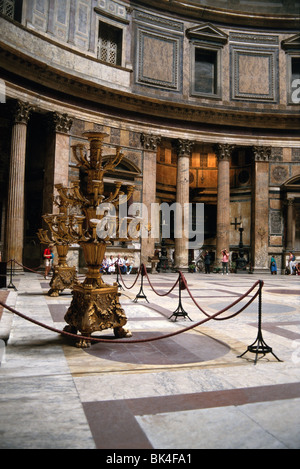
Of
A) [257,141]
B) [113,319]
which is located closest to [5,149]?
[257,141]

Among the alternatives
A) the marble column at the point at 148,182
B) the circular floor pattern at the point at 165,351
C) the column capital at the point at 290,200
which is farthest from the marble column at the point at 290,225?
the circular floor pattern at the point at 165,351

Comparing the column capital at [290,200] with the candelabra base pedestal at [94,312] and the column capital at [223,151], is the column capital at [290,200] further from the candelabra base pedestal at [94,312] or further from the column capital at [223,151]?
the candelabra base pedestal at [94,312]

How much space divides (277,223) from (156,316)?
63.5 ft

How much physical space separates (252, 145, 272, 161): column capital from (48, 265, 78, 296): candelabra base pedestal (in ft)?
59.3

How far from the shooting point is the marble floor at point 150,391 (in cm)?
253

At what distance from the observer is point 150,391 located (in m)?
3.40

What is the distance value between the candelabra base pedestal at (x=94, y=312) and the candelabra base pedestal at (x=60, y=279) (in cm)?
457

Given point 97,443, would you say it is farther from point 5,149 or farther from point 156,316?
point 5,149

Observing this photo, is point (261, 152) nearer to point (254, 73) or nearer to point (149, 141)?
point (254, 73)

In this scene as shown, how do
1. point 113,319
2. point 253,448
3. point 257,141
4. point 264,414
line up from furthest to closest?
point 257,141
point 113,319
point 264,414
point 253,448

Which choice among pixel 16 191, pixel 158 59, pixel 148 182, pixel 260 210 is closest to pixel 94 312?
pixel 16 191

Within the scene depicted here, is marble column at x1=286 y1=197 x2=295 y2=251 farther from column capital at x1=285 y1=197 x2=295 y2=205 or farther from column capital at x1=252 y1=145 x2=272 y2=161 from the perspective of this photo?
column capital at x1=252 y1=145 x2=272 y2=161

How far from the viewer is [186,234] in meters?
23.3

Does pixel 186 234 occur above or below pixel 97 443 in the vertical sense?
above
